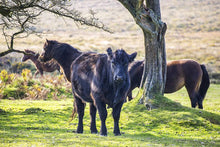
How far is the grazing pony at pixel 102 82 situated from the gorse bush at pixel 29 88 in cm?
931

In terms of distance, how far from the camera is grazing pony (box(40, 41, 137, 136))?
9875 mm

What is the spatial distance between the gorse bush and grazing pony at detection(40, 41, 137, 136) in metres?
9.31

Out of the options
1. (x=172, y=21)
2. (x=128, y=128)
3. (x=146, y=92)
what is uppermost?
(x=172, y=21)

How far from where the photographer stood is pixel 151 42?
14.4 m

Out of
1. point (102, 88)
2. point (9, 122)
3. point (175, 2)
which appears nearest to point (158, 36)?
point (102, 88)

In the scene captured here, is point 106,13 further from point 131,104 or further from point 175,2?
point 131,104

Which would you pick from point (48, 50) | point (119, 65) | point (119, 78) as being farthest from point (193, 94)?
point (119, 78)

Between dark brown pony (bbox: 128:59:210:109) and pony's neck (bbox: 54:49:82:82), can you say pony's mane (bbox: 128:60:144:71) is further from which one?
pony's neck (bbox: 54:49:82:82)

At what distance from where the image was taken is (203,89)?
17.4m

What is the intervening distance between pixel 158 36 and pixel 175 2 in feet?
498

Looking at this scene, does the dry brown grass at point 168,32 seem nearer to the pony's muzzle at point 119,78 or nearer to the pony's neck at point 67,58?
the pony's neck at point 67,58

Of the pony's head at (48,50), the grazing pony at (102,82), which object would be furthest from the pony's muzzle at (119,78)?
the pony's head at (48,50)

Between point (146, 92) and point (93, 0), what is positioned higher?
point (93, 0)

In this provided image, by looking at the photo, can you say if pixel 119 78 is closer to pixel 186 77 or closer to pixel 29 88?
pixel 186 77
